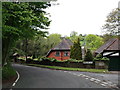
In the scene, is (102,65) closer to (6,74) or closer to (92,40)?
(6,74)

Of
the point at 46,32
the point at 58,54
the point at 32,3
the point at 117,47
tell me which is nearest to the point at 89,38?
Answer: the point at 58,54

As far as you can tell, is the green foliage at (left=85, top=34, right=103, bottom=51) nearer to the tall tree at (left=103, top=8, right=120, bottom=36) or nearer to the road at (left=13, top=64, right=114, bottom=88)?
the tall tree at (left=103, top=8, right=120, bottom=36)

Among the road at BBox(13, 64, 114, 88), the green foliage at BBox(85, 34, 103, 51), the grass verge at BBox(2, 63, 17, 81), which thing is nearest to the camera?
the road at BBox(13, 64, 114, 88)

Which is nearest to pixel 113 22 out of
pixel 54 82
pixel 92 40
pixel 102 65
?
pixel 102 65

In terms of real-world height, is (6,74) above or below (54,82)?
above

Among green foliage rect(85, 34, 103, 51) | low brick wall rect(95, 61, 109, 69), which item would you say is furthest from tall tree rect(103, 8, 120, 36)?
green foliage rect(85, 34, 103, 51)

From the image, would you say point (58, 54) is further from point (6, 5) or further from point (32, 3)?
point (6, 5)

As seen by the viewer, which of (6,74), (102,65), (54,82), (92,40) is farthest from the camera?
(92,40)

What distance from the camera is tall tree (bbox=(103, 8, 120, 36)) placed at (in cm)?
3450

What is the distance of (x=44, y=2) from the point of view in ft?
54.1

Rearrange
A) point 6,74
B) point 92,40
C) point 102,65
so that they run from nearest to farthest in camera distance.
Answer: point 6,74, point 102,65, point 92,40

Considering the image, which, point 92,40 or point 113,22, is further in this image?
point 92,40

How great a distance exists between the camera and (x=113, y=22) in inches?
1395

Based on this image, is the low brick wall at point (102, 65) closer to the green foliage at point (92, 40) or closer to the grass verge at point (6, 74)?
the grass verge at point (6, 74)
